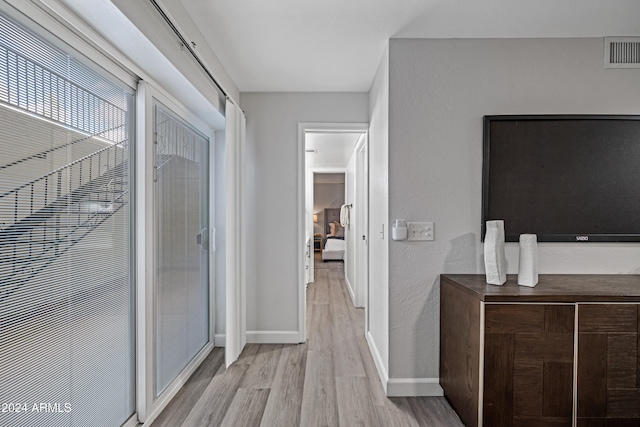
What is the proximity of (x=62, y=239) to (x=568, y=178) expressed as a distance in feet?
9.39

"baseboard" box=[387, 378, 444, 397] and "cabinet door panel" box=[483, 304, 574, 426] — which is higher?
"cabinet door panel" box=[483, 304, 574, 426]

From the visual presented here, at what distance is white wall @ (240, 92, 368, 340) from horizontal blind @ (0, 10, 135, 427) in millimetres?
1455

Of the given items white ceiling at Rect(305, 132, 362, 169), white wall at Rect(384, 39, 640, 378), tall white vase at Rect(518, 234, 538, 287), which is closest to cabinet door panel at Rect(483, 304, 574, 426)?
tall white vase at Rect(518, 234, 538, 287)

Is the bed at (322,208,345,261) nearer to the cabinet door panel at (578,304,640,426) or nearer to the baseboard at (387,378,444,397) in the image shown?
the baseboard at (387,378,444,397)

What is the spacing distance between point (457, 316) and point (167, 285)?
6.11 feet

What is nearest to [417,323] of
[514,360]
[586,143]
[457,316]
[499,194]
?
[457,316]

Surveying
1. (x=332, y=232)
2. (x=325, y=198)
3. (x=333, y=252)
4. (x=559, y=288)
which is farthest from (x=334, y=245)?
(x=559, y=288)

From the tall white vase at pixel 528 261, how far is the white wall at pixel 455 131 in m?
0.38

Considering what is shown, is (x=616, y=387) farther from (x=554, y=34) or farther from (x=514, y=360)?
(x=554, y=34)

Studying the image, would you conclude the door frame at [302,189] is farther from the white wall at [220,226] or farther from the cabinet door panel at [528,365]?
the cabinet door panel at [528,365]

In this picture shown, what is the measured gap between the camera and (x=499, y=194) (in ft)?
7.45

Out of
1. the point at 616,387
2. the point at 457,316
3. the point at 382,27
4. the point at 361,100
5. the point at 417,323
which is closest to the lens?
the point at 616,387

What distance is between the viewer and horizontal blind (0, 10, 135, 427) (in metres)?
1.19

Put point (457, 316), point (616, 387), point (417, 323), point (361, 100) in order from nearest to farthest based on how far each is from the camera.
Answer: point (616, 387), point (457, 316), point (417, 323), point (361, 100)
